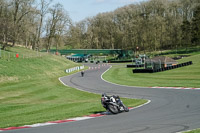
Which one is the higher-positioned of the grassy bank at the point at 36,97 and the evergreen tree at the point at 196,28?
the evergreen tree at the point at 196,28

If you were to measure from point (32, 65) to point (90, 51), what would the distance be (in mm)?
67348

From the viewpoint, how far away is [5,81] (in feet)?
148

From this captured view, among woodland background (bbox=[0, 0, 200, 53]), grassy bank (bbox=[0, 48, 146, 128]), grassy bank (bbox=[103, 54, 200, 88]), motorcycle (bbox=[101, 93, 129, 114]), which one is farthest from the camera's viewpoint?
woodland background (bbox=[0, 0, 200, 53])

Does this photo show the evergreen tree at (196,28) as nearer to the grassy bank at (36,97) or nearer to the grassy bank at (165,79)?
the grassy bank at (165,79)

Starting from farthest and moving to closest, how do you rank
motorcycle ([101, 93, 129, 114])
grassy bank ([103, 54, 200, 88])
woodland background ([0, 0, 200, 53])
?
woodland background ([0, 0, 200, 53])
grassy bank ([103, 54, 200, 88])
motorcycle ([101, 93, 129, 114])

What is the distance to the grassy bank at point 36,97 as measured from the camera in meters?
18.3

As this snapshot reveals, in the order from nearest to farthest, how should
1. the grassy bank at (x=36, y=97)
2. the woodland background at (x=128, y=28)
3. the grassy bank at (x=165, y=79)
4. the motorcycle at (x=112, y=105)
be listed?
1. the motorcycle at (x=112, y=105)
2. the grassy bank at (x=36, y=97)
3. the grassy bank at (x=165, y=79)
4. the woodland background at (x=128, y=28)

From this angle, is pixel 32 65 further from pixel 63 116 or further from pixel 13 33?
pixel 63 116

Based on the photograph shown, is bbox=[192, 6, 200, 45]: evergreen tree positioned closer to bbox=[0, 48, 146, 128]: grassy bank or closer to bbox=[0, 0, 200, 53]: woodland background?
bbox=[0, 0, 200, 53]: woodland background

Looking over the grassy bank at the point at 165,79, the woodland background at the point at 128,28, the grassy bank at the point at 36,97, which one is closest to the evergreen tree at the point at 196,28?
the woodland background at the point at 128,28

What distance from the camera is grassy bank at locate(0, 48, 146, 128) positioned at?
18.3m

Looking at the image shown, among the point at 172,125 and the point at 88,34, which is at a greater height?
the point at 88,34

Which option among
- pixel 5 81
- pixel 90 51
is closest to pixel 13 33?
pixel 5 81

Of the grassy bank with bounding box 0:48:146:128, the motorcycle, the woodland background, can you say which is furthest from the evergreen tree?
the motorcycle
